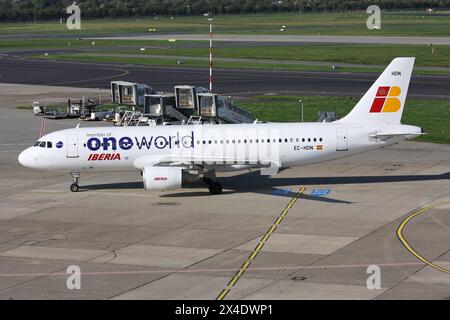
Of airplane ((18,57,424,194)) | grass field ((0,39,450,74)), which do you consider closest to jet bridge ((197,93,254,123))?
airplane ((18,57,424,194))

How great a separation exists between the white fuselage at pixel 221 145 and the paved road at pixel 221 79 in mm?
47671

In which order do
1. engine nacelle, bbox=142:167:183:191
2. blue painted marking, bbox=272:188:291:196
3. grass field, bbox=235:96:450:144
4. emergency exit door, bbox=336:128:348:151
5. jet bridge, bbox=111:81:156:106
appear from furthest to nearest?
1. jet bridge, bbox=111:81:156:106
2. grass field, bbox=235:96:450:144
3. emergency exit door, bbox=336:128:348:151
4. blue painted marking, bbox=272:188:291:196
5. engine nacelle, bbox=142:167:183:191

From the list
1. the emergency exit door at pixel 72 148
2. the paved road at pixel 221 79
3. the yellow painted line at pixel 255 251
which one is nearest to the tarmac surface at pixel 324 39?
the paved road at pixel 221 79

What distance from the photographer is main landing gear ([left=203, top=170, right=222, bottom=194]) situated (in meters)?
59.2

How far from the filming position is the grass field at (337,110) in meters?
83.6

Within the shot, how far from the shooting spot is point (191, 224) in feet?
167

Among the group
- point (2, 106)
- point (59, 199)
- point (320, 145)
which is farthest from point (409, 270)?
point (2, 106)

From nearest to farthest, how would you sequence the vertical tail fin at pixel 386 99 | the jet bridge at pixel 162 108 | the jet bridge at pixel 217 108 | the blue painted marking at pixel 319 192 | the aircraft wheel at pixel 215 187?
1. the blue painted marking at pixel 319 192
2. the aircraft wheel at pixel 215 187
3. the vertical tail fin at pixel 386 99
4. the jet bridge at pixel 217 108
5. the jet bridge at pixel 162 108

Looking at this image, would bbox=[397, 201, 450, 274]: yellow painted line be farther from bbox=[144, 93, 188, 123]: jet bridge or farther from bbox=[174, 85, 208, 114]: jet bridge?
bbox=[144, 93, 188, 123]: jet bridge

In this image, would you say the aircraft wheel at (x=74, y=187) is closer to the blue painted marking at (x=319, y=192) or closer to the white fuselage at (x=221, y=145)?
the white fuselage at (x=221, y=145)

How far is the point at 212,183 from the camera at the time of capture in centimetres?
5922

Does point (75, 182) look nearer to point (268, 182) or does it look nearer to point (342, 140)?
point (268, 182)

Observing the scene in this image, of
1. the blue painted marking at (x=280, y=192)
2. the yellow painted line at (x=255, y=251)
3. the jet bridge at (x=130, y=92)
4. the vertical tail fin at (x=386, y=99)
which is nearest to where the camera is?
the yellow painted line at (x=255, y=251)

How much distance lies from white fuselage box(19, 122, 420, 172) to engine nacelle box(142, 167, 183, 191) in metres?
1.88
